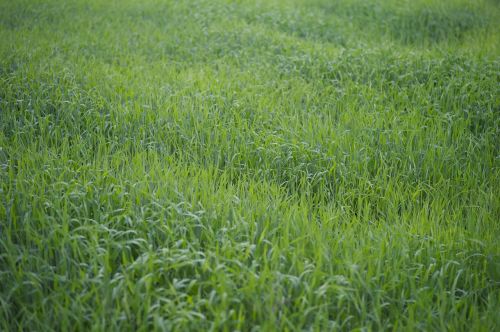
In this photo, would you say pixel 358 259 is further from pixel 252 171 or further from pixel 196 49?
pixel 196 49

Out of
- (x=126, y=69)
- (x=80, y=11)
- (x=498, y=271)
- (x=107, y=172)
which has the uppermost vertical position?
(x=80, y=11)

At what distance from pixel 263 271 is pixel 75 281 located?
48.1 inches

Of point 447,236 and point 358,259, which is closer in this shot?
point 358,259

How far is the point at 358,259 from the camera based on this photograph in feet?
9.99

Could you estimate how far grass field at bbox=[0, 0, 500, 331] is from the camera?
107 inches

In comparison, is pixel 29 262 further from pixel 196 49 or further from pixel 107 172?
pixel 196 49

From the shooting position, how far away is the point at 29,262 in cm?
293

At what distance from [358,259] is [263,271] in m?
0.75

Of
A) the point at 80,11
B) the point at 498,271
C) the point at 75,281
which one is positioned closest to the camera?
the point at 75,281

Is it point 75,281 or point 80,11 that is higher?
point 80,11

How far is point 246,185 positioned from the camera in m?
4.08

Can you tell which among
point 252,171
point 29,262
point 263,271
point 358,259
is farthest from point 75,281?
point 252,171

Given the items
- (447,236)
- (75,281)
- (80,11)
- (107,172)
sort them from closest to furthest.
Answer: (75,281) < (447,236) < (107,172) < (80,11)

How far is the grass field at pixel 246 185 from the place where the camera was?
8.92 ft
